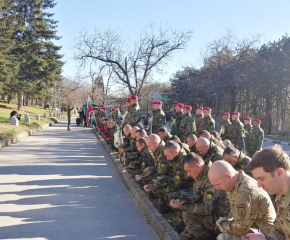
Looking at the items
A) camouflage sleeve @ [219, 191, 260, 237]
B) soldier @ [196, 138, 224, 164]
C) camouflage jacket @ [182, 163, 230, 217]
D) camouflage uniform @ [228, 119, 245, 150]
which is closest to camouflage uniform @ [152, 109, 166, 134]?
camouflage uniform @ [228, 119, 245, 150]

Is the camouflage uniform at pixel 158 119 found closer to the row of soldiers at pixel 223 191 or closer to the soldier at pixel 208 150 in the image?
the row of soldiers at pixel 223 191

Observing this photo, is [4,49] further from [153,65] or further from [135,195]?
[135,195]

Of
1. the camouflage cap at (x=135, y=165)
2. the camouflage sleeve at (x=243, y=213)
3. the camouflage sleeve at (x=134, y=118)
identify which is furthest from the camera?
the camouflage sleeve at (x=134, y=118)

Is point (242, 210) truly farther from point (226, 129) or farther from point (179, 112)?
point (226, 129)

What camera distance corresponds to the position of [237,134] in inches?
364

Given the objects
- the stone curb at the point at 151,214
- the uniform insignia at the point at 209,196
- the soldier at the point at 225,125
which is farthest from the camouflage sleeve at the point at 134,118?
the uniform insignia at the point at 209,196

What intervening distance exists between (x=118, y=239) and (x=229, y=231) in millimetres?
2027

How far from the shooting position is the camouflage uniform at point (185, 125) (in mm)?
9110

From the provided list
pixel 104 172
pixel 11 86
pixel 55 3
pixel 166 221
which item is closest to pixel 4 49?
pixel 11 86

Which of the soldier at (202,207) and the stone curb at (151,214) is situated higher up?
the soldier at (202,207)

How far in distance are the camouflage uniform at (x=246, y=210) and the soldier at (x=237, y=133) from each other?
22.3ft

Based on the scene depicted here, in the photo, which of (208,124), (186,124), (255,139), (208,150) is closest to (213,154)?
(208,150)

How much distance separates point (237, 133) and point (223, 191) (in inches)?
240

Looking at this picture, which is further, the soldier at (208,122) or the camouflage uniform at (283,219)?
the soldier at (208,122)
